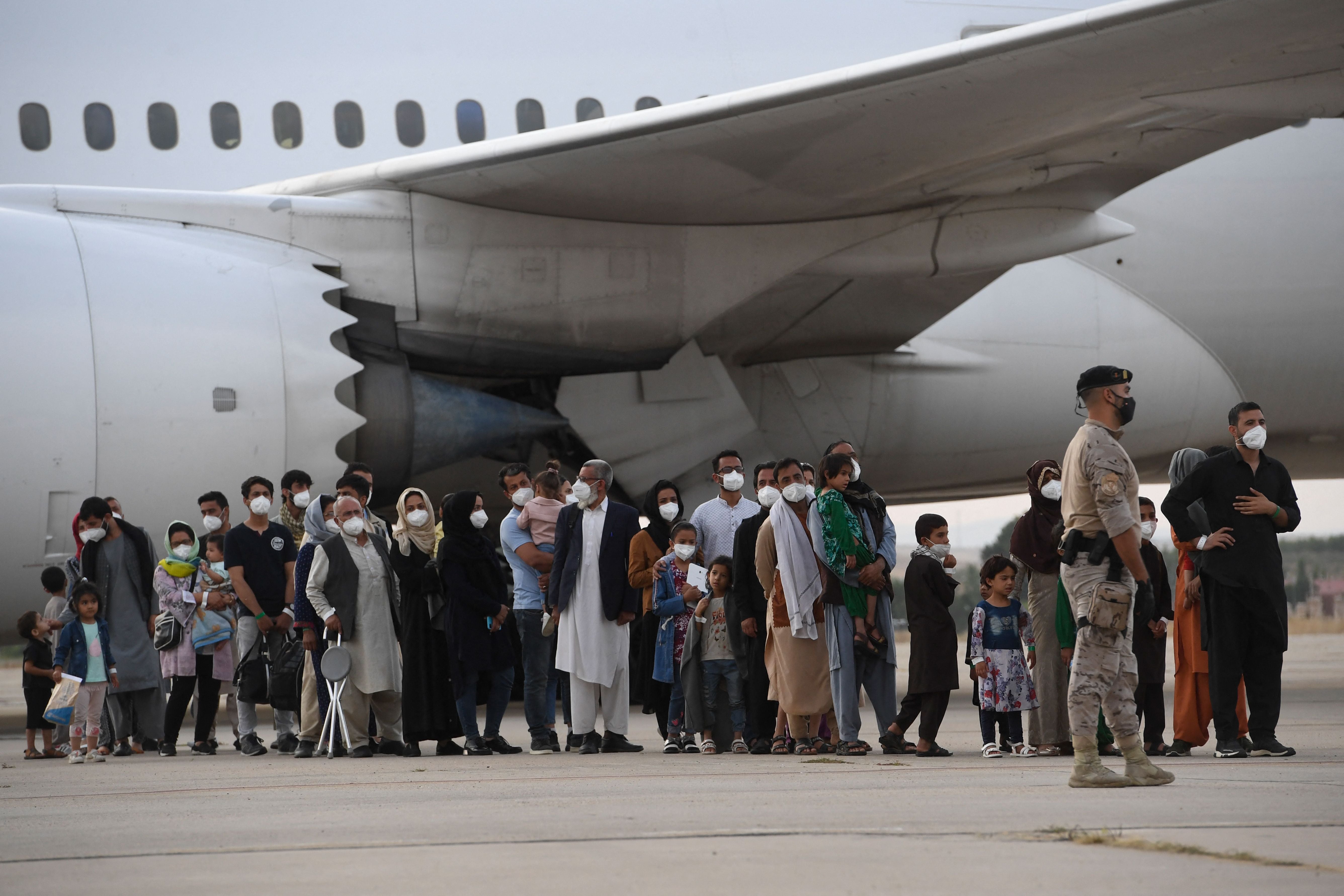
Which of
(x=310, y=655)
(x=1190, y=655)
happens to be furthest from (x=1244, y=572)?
(x=310, y=655)

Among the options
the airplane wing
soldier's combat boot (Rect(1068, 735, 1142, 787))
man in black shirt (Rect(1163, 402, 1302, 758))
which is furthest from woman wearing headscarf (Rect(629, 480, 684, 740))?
soldier's combat boot (Rect(1068, 735, 1142, 787))

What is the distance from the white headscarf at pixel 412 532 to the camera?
719cm

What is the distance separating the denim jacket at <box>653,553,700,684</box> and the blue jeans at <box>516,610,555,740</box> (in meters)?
0.52

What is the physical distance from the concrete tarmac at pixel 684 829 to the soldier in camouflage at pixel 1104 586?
7.3 inches

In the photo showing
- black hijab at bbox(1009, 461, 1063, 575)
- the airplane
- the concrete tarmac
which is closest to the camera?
the concrete tarmac

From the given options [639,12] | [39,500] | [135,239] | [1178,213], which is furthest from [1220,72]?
[39,500]

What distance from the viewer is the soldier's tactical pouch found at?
4941mm

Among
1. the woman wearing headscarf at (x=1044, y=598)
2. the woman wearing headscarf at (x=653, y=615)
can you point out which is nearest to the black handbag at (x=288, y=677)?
the woman wearing headscarf at (x=653, y=615)

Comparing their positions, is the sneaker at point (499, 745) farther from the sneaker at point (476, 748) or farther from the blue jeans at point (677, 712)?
the blue jeans at point (677, 712)

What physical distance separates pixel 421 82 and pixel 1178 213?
550 centimetres

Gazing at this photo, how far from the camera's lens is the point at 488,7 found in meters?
10.3

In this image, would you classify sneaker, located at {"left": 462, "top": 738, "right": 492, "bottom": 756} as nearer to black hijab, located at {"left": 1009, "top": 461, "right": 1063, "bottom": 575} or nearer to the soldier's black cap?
black hijab, located at {"left": 1009, "top": 461, "right": 1063, "bottom": 575}

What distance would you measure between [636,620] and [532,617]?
1.97ft

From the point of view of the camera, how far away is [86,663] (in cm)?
716
